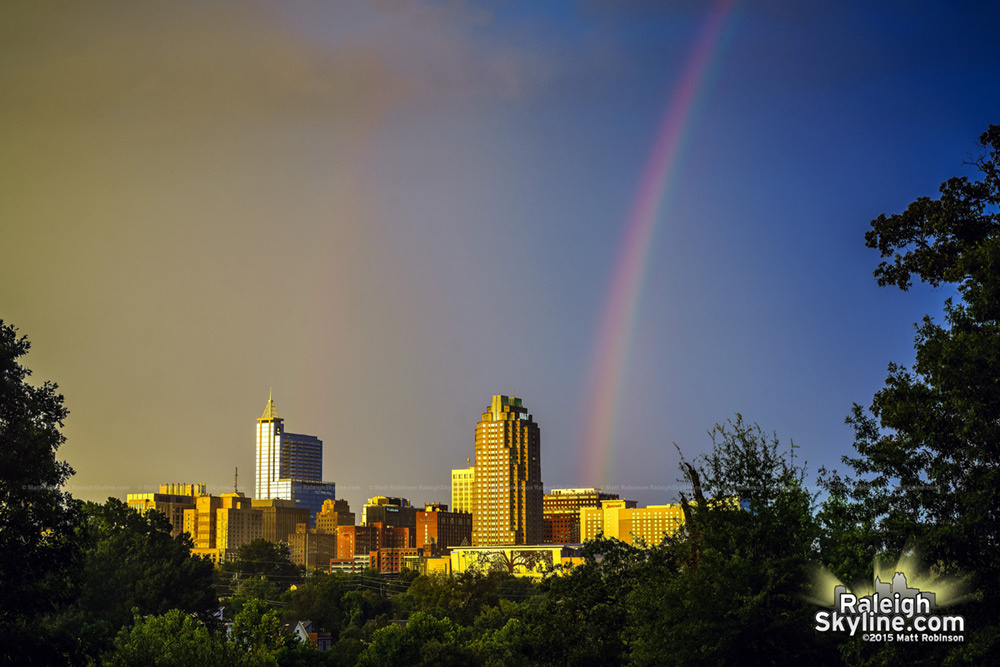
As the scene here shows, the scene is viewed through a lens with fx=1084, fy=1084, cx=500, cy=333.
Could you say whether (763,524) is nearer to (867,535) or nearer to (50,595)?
(867,535)

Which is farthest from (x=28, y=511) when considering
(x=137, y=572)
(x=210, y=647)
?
(x=137, y=572)

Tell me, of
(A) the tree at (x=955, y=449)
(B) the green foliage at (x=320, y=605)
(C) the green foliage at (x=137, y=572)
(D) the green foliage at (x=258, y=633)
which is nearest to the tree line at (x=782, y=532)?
(A) the tree at (x=955, y=449)

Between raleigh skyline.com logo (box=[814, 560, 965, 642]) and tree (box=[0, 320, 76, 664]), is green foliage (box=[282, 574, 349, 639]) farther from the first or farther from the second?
raleigh skyline.com logo (box=[814, 560, 965, 642])

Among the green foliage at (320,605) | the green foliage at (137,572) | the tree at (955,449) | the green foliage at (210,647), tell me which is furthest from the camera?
the green foliage at (320,605)

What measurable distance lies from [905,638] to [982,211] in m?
11.8

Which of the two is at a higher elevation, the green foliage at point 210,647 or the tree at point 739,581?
the tree at point 739,581

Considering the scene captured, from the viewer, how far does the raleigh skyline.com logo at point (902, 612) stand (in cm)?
2536

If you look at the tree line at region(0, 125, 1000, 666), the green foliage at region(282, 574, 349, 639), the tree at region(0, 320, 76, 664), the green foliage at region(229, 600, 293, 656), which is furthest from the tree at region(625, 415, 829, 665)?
the green foliage at region(282, 574, 349, 639)

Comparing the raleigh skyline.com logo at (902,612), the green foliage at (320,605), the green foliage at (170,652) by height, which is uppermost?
the raleigh skyline.com logo at (902,612)

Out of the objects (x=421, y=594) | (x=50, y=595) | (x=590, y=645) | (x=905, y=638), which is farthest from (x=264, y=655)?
(x=421, y=594)

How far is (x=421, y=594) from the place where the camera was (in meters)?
190

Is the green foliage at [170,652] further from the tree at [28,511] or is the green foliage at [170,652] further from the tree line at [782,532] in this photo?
the tree at [28,511]

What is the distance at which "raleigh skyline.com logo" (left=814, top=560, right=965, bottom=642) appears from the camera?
2536cm

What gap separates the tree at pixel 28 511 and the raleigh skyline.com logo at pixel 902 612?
22059 mm
